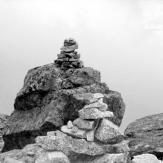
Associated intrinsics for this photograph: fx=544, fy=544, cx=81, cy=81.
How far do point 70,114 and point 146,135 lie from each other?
797 cm

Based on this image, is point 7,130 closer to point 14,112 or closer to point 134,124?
point 14,112

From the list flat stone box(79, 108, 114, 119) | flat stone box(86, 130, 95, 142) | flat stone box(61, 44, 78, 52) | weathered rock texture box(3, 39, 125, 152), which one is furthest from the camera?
flat stone box(61, 44, 78, 52)

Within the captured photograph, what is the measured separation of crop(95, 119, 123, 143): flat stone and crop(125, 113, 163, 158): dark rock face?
8703mm

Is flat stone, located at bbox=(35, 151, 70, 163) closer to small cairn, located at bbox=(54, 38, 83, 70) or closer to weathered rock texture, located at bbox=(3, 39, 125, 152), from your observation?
weathered rock texture, located at bbox=(3, 39, 125, 152)

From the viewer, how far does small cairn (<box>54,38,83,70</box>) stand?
4572cm

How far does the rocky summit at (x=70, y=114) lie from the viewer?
1293 inches

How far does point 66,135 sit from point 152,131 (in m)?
17.1

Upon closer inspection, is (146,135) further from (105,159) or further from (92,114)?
(105,159)

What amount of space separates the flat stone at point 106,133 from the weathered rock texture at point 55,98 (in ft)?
25.9

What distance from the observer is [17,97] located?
46.1 metres

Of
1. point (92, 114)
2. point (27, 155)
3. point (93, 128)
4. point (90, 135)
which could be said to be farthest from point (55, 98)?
point (90, 135)

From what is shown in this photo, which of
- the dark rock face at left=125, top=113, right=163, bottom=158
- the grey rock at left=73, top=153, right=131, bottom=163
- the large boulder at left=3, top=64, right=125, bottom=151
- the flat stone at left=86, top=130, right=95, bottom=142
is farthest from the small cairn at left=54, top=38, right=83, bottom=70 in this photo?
the grey rock at left=73, top=153, right=131, bottom=163

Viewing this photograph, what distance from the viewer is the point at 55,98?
4362cm

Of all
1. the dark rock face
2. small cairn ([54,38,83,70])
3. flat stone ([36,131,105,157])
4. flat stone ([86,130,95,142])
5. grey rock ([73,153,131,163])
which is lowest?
grey rock ([73,153,131,163])
